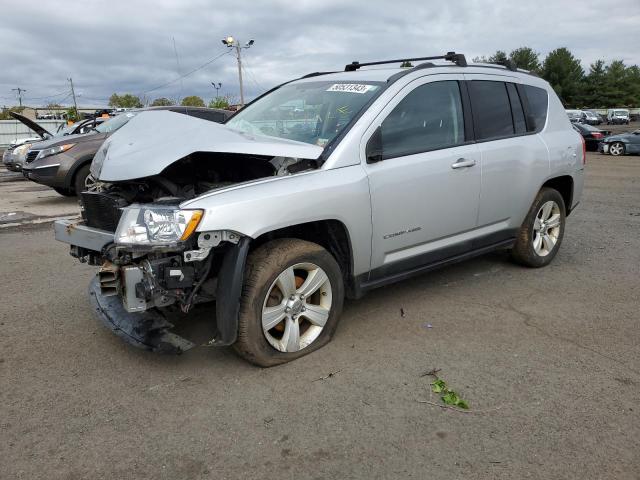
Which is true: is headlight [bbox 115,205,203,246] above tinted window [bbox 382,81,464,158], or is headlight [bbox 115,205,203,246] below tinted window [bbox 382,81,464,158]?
below

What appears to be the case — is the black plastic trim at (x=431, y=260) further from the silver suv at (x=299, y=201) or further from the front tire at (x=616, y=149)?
the front tire at (x=616, y=149)

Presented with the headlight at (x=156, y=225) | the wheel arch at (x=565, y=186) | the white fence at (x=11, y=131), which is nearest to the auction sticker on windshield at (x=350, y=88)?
the headlight at (x=156, y=225)

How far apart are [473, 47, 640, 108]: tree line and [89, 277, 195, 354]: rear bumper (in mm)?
A: 93491

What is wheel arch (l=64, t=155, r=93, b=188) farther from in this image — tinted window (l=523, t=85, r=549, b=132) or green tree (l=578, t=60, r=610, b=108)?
green tree (l=578, t=60, r=610, b=108)

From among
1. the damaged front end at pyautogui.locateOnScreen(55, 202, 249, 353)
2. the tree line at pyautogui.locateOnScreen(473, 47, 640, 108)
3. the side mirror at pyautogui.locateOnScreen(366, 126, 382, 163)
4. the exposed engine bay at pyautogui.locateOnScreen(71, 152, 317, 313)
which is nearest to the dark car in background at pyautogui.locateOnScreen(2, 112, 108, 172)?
the exposed engine bay at pyautogui.locateOnScreen(71, 152, 317, 313)

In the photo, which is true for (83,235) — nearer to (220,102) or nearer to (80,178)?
(80,178)

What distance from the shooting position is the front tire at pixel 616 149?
20.5 meters

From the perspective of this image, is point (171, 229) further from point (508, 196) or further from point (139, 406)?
point (508, 196)

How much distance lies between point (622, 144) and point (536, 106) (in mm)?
18377

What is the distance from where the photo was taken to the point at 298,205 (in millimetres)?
3125

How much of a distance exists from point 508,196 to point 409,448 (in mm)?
2758

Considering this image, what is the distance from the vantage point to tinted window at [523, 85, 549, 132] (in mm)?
4934

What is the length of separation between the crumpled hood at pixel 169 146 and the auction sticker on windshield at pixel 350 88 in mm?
688

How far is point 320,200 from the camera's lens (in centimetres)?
321
